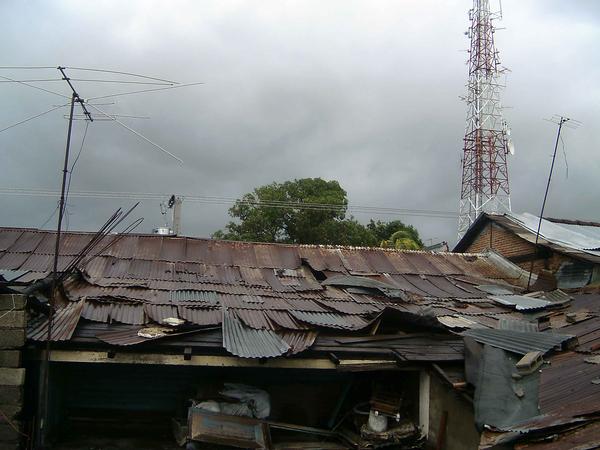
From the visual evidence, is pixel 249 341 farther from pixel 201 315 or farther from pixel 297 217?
pixel 297 217

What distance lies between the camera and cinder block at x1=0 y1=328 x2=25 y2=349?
6.32 m

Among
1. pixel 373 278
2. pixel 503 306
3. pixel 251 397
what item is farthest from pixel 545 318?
pixel 251 397

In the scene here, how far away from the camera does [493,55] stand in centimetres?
2112

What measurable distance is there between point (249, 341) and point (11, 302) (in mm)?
3004

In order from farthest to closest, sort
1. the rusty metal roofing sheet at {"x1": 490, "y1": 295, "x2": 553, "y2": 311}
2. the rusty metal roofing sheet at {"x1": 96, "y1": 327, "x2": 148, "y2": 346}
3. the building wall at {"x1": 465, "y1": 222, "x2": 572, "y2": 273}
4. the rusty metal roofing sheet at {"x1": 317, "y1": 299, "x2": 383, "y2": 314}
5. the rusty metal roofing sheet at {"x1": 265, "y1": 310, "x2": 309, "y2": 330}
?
1. the building wall at {"x1": 465, "y1": 222, "x2": 572, "y2": 273}
2. the rusty metal roofing sheet at {"x1": 490, "y1": 295, "x2": 553, "y2": 311}
3. the rusty metal roofing sheet at {"x1": 317, "y1": 299, "x2": 383, "y2": 314}
4. the rusty metal roofing sheet at {"x1": 265, "y1": 310, "x2": 309, "y2": 330}
5. the rusty metal roofing sheet at {"x1": 96, "y1": 327, "x2": 148, "y2": 346}

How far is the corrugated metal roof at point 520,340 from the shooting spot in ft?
21.6

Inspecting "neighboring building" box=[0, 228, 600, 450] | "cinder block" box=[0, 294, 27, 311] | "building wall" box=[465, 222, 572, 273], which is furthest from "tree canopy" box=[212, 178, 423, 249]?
"cinder block" box=[0, 294, 27, 311]

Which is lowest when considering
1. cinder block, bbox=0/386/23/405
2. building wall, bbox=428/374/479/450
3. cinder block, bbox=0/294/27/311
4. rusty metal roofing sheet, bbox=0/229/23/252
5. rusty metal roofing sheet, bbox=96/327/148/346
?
building wall, bbox=428/374/479/450

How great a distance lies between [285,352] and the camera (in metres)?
6.66

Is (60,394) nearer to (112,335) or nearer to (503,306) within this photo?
(112,335)

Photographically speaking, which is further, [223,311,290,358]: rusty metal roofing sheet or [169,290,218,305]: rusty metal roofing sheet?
[169,290,218,305]: rusty metal roofing sheet

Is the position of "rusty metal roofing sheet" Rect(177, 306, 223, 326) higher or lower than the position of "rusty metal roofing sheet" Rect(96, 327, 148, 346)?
higher

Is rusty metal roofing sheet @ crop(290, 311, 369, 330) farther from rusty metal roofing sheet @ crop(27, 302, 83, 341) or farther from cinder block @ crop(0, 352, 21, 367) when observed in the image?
cinder block @ crop(0, 352, 21, 367)

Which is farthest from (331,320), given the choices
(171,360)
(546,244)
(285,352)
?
(546,244)
